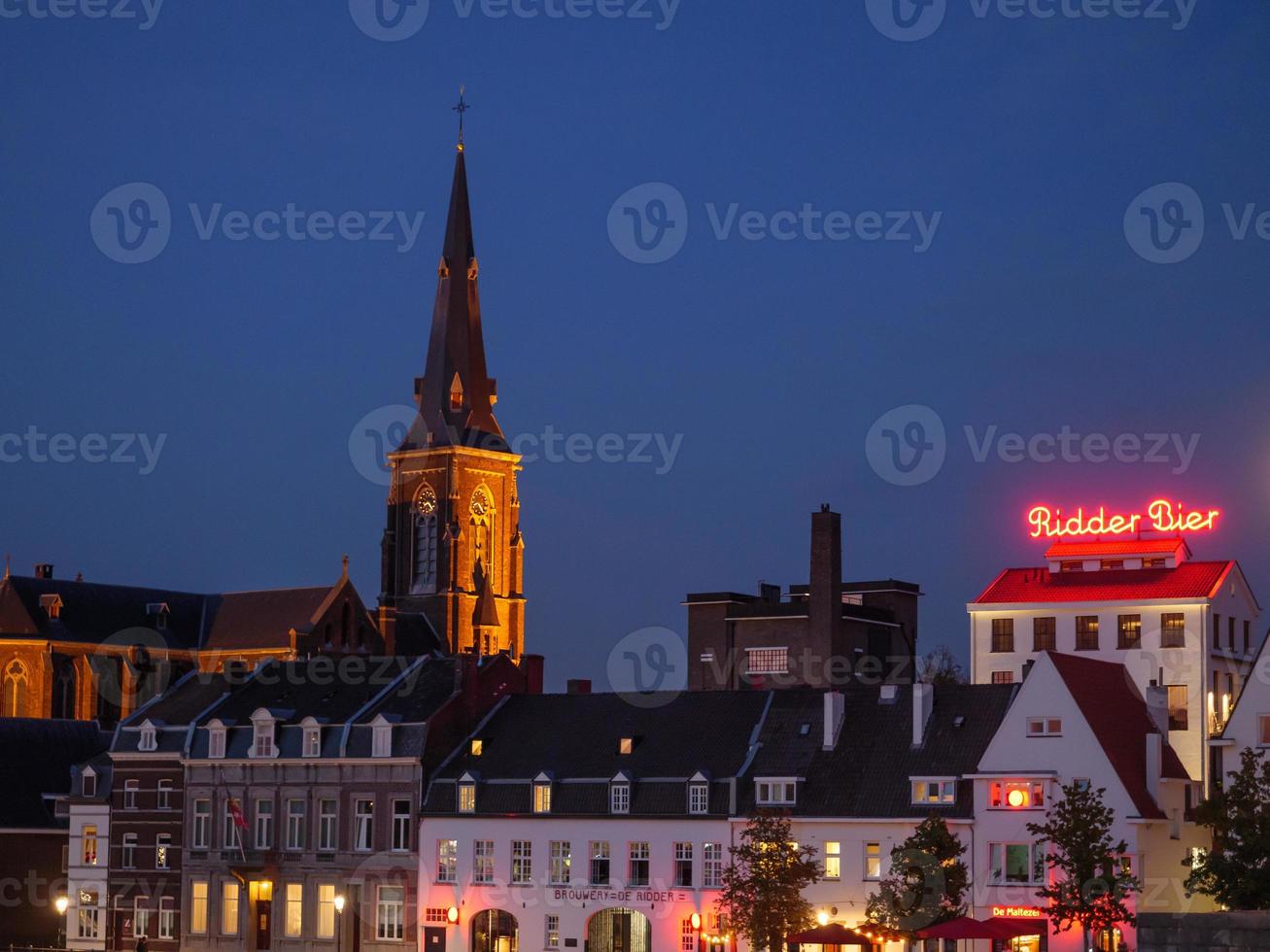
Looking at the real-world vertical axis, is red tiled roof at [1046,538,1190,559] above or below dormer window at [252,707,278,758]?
above

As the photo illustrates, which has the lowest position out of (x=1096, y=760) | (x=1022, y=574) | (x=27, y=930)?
(x=27, y=930)

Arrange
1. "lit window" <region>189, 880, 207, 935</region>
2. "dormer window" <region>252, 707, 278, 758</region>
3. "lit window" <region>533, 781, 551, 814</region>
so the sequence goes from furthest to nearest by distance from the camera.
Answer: "lit window" <region>189, 880, 207, 935</region>
"dormer window" <region>252, 707, 278, 758</region>
"lit window" <region>533, 781, 551, 814</region>

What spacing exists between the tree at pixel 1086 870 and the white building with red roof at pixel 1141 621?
23380 millimetres

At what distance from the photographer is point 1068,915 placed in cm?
7256

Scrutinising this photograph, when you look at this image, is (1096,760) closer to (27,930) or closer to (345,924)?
(345,924)

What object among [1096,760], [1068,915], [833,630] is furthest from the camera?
[833,630]

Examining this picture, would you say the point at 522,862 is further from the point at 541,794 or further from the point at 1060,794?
the point at 1060,794

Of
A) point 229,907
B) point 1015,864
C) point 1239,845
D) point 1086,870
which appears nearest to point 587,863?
point 1015,864

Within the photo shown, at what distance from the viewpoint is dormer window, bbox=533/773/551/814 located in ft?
284

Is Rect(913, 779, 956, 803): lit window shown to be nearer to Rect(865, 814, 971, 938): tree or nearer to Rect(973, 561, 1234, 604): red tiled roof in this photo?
Rect(865, 814, 971, 938): tree

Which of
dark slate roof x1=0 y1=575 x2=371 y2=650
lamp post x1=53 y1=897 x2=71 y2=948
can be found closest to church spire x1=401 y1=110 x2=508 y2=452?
dark slate roof x1=0 y1=575 x2=371 y2=650

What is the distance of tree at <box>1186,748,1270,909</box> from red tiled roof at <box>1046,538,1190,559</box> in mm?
29950

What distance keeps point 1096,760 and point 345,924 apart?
3057cm

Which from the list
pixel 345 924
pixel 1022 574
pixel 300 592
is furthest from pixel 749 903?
pixel 300 592
